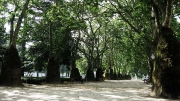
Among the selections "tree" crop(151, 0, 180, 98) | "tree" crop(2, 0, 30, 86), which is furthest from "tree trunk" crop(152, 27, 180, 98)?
"tree" crop(2, 0, 30, 86)

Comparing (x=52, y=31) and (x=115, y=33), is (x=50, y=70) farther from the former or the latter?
(x=115, y=33)

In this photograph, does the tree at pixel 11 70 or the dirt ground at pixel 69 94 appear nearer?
the dirt ground at pixel 69 94

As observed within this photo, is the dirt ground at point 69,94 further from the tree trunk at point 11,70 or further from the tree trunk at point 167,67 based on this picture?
the tree trunk at point 11,70

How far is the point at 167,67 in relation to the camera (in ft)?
42.0

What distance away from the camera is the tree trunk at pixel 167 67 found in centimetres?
1253

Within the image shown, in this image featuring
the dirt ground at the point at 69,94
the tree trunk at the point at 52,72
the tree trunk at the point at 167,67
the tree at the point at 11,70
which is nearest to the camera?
the dirt ground at the point at 69,94

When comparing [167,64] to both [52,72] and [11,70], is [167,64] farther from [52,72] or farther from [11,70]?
[52,72]

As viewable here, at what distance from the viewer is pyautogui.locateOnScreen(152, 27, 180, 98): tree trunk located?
12531 mm

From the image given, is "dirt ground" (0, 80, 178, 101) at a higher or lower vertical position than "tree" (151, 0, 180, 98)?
lower

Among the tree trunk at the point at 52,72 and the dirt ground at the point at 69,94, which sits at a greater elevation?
the tree trunk at the point at 52,72

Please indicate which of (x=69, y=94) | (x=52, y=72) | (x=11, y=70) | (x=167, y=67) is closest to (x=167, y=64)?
(x=167, y=67)

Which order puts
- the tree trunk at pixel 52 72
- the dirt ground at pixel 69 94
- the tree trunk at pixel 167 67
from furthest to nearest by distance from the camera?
the tree trunk at pixel 52 72, the tree trunk at pixel 167 67, the dirt ground at pixel 69 94

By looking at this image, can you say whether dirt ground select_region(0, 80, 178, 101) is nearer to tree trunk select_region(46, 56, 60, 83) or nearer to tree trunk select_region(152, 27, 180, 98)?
tree trunk select_region(152, 27, 180, 98)

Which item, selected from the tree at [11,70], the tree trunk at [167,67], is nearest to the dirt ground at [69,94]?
the tree trunk at [167,67]
